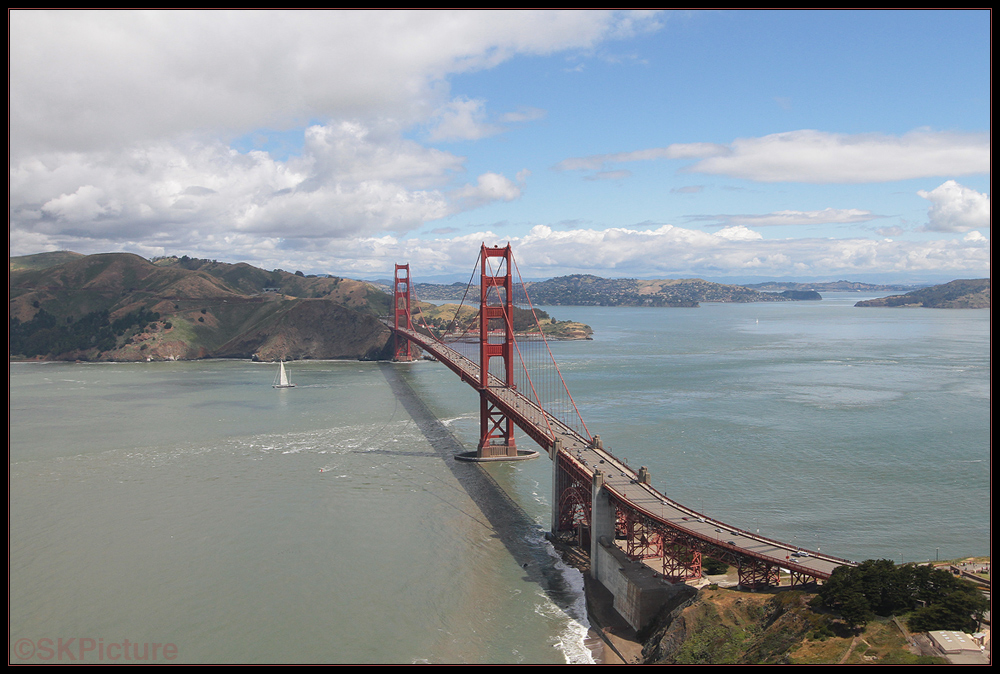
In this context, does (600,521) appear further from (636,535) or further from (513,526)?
(513,526)

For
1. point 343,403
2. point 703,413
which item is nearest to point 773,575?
point 703,413

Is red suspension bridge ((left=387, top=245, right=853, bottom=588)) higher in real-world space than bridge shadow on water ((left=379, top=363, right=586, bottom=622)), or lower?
higher

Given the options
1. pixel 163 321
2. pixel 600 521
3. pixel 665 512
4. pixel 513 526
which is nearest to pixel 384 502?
pixel 513 526

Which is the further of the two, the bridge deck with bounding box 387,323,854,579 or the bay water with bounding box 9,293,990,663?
the bay water with bounding box 9,293,990,663

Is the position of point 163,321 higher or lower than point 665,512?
higher

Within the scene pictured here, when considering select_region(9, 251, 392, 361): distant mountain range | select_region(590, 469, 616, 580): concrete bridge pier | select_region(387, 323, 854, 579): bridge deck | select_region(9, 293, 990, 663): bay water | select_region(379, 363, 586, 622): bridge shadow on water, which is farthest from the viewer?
select_region(9, 251, 392, 361): distant mountain range

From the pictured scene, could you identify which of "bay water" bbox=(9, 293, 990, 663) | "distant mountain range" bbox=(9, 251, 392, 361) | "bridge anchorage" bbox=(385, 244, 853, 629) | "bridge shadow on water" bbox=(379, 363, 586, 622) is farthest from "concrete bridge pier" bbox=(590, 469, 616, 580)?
"distant mountain range" bbox=(9, 251, 392, 361)

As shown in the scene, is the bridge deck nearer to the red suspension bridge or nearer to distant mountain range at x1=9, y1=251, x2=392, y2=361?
the red suspension bridge

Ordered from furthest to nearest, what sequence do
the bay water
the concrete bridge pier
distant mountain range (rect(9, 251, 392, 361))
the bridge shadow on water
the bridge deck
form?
distant mountain range (rect(9, 251, 392, 361)) < the concrete bridge pier < the bridge shadow on water < the bay water < the bridge deck
